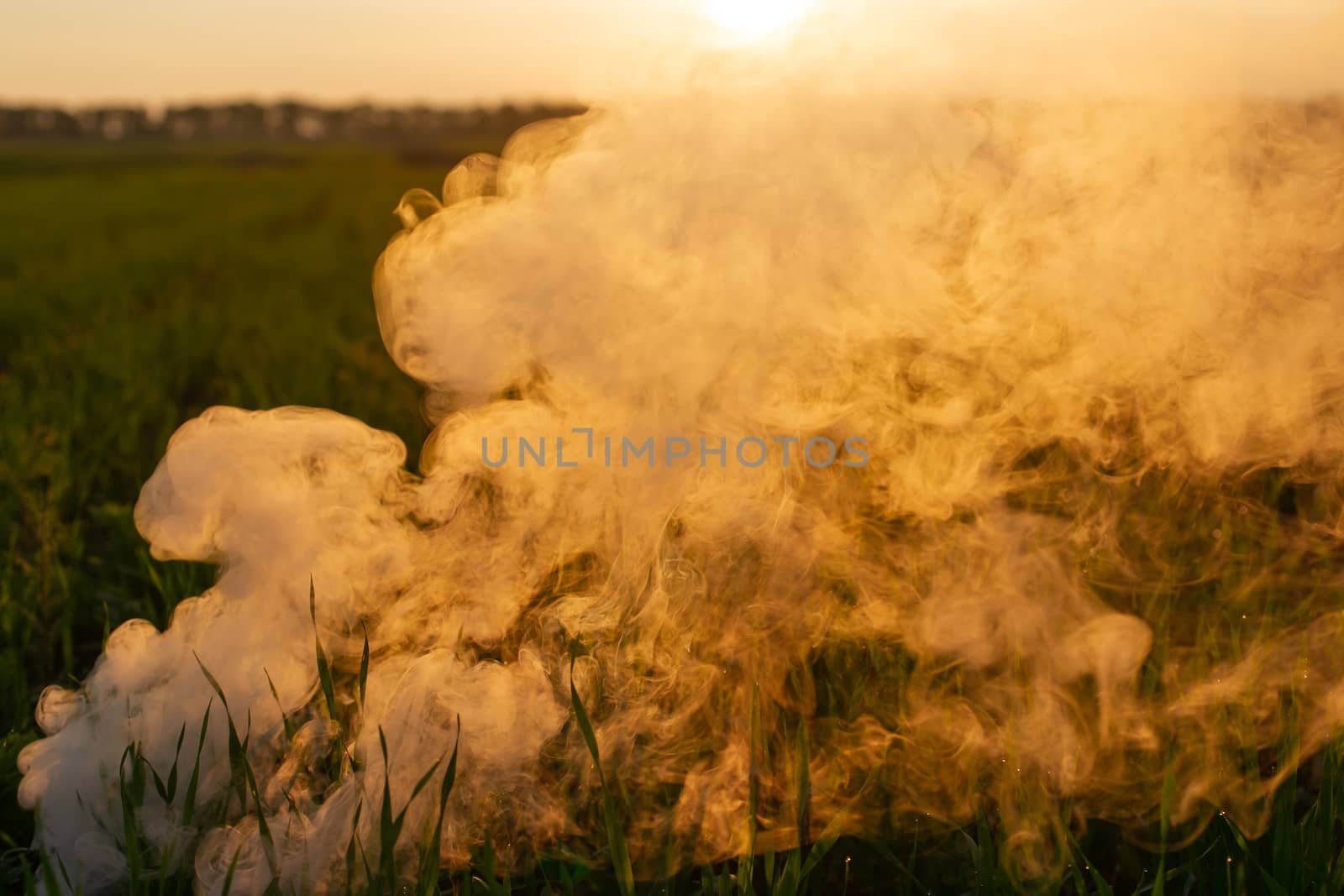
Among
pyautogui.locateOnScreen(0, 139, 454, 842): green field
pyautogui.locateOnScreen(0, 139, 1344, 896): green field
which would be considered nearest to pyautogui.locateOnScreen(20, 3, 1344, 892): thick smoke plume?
pyautogui.locateOnScreen(0, 139, 1344, 896): green field

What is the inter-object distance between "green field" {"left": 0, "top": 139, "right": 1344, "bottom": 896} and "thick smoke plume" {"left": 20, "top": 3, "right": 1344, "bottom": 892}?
0.09 meters

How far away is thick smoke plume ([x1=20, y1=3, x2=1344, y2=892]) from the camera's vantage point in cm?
188

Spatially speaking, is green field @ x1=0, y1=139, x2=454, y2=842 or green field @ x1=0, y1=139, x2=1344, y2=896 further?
green field @ x1=0, y1=139, x2=454, y2=842

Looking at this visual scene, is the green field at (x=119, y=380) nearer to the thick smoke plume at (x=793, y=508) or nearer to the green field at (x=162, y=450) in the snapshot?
the green field at (x=162, y=450)

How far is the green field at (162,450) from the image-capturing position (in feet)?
5.88

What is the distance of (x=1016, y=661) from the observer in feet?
7.09

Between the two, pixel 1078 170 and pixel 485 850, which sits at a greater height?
pixel 1078 170

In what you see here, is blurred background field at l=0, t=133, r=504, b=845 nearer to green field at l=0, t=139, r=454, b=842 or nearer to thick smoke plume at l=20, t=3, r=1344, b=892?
green field at l=0, t=139, r=454, b=842

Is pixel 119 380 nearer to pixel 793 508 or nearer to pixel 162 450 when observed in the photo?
pixel 162 450

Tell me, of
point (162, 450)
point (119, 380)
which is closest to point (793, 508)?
point (162, 450)

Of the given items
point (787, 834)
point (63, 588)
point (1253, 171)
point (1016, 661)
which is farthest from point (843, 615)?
point (63, 588)

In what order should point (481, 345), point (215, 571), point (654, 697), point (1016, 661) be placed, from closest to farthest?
point (654, 697) < point (1016, 661) < point (481, 345) < point (215, 571)

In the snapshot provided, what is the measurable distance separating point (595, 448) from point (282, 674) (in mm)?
786

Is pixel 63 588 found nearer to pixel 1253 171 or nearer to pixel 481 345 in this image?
pixel 481 345
